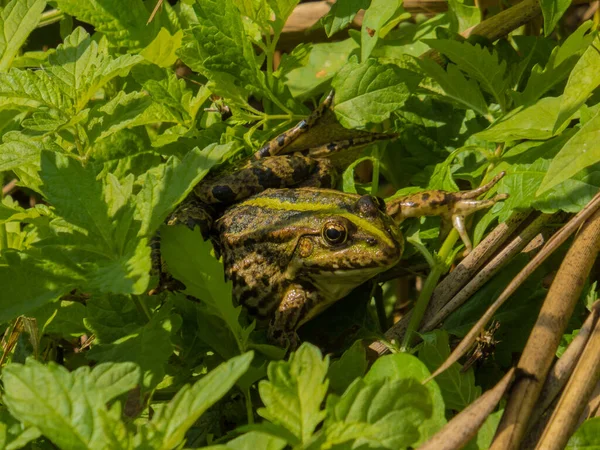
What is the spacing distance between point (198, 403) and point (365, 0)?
165cm

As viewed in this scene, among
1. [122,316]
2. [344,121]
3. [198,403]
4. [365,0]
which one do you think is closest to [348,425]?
[198,403]

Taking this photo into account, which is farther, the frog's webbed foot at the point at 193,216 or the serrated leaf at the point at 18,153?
the frog's webbed foot at the point at 193,216

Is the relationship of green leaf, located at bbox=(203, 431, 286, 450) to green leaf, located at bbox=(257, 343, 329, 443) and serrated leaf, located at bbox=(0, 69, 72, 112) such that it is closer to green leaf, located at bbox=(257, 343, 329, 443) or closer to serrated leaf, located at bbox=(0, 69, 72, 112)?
green leaf, located at bbox=(257, 343, 329, 443)

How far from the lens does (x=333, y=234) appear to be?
2.63 meters

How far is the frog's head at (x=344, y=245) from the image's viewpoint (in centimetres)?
251

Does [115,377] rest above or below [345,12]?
below

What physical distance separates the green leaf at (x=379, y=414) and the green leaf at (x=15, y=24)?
1678 millimetres

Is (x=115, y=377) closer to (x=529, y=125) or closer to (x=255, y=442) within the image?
(x=255, y=442)

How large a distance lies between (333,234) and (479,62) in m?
0.71

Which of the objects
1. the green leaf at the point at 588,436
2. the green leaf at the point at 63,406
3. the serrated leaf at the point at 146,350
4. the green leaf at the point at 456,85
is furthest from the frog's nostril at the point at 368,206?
the green leaf at the point at 63,406

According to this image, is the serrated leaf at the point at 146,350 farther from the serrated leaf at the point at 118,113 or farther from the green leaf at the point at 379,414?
the serrated leaf at the point at 118,113

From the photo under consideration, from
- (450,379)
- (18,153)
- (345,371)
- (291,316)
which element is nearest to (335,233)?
(291,316)

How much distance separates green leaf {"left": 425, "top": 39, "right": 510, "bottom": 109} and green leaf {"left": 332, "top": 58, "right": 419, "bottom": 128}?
150mm

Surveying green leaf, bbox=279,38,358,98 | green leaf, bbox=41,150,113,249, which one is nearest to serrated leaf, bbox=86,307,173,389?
green leaf, bbox=41,150,113,249
